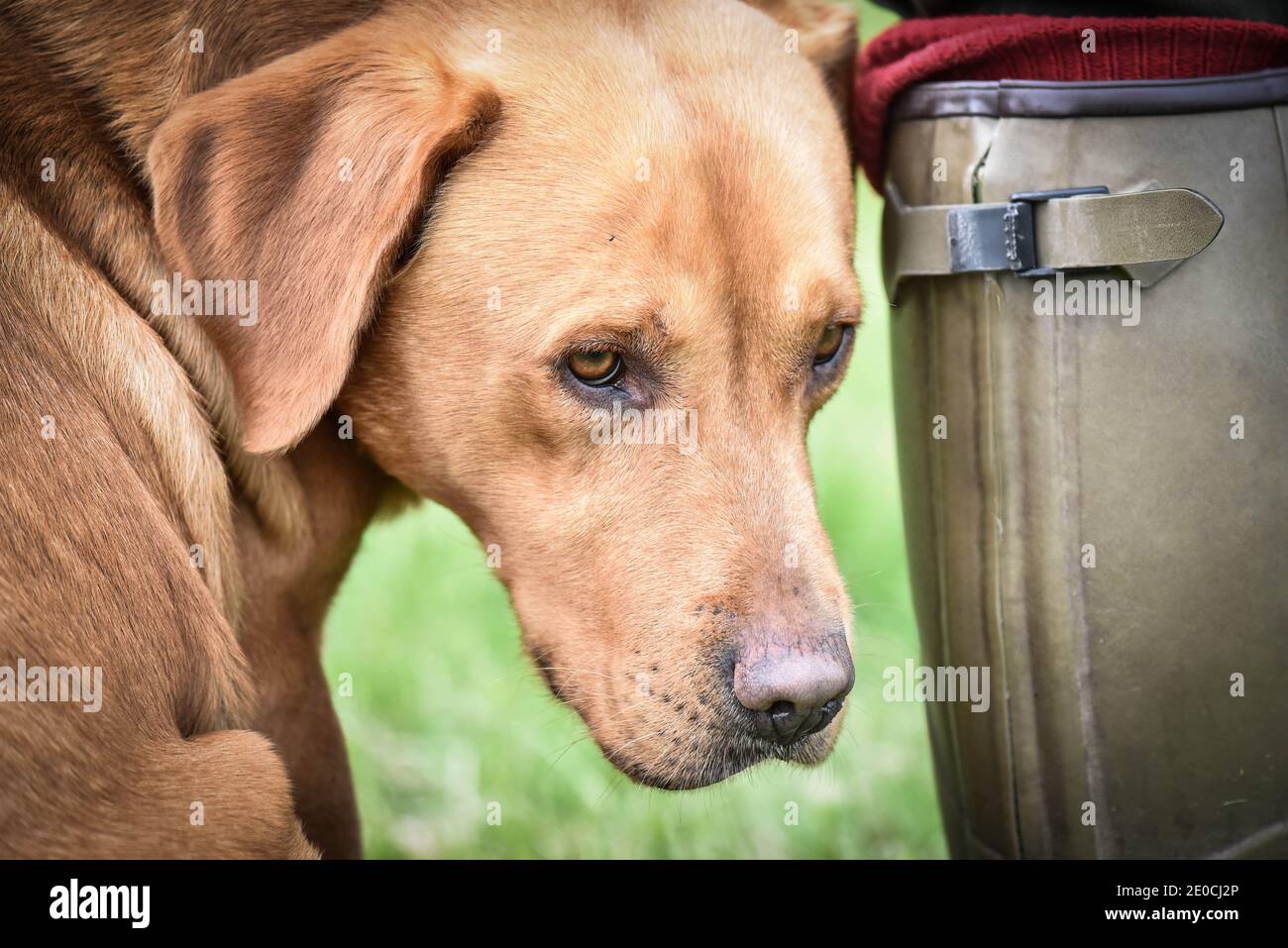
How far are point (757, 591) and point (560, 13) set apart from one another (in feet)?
4.09

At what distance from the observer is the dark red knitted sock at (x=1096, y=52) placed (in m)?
2.47

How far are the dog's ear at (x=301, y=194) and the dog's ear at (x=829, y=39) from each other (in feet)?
3.30

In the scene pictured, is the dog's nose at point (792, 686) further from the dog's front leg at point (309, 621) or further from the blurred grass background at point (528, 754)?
the dog's front leg at point (309, 621)

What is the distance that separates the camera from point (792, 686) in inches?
89.7

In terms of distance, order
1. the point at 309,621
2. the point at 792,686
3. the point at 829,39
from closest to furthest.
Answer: the point at 792,686 → the point at 309,621 → the point at 829,39

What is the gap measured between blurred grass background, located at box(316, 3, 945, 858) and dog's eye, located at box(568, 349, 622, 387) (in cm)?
67

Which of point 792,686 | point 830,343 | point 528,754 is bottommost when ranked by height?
point 528,754

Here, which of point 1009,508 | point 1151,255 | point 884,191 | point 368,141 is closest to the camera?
point 368,141

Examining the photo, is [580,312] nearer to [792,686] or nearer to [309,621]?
[792,686]

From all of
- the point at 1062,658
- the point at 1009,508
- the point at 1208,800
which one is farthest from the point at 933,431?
the point at 1208,800

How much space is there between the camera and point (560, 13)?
2.50 meters

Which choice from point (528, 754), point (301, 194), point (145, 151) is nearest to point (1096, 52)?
point (301, 194)

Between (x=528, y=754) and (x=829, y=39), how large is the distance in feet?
7.99
